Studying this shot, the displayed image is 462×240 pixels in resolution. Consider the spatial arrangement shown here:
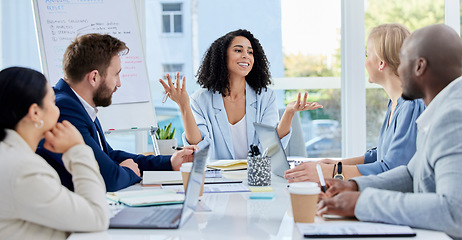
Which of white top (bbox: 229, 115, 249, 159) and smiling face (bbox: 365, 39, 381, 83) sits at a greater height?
smiling face (bbox: 365, 39, 381, 83)

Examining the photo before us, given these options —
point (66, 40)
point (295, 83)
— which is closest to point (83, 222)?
point (66, 40)

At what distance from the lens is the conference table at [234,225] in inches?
49.2

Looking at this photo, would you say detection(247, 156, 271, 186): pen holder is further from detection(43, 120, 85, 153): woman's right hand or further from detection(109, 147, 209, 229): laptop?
detection(43, 120, 85, 153): woman's right hand

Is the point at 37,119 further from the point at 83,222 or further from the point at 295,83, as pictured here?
the point at 295,83

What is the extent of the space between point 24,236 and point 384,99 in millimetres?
3948

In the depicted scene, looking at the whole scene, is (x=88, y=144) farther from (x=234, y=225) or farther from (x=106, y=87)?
(x=234, y=225)

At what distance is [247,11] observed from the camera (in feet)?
15.2

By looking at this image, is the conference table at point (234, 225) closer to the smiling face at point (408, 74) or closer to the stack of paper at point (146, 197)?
the stack of paper at point (146, 197)

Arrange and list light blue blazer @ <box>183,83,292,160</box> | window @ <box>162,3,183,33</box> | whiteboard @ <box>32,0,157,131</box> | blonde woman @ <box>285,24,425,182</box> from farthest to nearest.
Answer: window @ <box>162,3,183,33</box> → whiteboard @ <box>32,0,157,131</box> → light blue blazer @ <box>183,83,292,160</box> → blonde woman @ <box>285,24,425,182</box>

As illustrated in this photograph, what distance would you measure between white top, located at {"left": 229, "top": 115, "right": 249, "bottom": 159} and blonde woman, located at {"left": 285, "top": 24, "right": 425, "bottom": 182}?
1.06m

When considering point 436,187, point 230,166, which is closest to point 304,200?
point 436,187

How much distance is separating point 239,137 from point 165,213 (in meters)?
1.90

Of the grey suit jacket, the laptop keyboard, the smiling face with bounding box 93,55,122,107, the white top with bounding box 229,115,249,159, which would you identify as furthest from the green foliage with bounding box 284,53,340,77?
the laptop keyboard

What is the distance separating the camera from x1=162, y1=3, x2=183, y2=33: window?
15.1 feet
